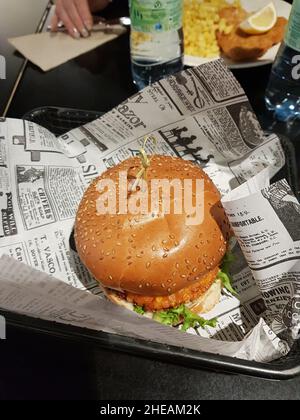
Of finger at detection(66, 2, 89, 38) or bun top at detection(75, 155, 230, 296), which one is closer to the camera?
bun top at detection(75, 155, 230, 296)

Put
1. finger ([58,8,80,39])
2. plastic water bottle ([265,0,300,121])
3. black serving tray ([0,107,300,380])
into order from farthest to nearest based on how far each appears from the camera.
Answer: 1. finger ([58,8,80,39])
2. plastic water bottle ([265,0,300,121])
3. black serving tray ([0,107,300,380])

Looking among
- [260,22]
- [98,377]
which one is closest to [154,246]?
[98,377]

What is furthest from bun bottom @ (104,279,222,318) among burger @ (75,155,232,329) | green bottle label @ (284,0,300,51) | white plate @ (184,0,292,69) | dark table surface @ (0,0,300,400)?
white plate @ (184,0,292,69)

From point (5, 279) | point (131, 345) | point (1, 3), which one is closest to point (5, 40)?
point (1, 3)

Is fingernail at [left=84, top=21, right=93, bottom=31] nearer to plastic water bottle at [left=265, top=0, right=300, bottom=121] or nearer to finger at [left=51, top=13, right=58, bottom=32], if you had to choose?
finger at [left=51, top=13, right=58, bottom=32]

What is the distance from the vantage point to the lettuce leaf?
3.10 ft

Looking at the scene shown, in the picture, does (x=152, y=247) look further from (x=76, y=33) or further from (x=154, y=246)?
(x=76, y=33)

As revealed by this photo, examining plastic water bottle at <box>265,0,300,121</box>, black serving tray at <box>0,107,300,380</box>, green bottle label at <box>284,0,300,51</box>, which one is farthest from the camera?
plastic water bottle at <box>265,0,300,121</box>

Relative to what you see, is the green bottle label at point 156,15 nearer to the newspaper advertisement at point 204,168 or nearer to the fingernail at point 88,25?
the newspaper advertisement at point 204,168

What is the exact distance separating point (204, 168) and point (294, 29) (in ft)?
1.48

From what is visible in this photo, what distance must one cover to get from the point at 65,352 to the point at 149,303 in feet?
0.68

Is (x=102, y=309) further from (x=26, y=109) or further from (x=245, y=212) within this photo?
(x=26, y=109)

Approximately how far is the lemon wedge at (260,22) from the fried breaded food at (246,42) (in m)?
0.02

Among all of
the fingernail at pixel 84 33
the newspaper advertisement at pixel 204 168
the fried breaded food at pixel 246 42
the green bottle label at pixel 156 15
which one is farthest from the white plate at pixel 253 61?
the fingernail at pixel 84 33
